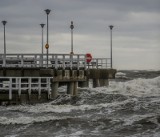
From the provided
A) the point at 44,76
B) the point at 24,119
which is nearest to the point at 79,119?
the point at 24,119

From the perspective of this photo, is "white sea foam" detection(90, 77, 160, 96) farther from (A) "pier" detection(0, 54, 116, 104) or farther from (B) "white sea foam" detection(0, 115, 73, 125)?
(B) "white sea foam" detection(0, 115, 73, 125)

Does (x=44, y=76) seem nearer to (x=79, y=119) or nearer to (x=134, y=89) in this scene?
(x=79, y=119)

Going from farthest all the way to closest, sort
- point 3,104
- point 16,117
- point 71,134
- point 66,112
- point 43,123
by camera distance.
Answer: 1. point 3,104
2. point 66,112
3. point 16,117
4. point 43,123
5. point 71,134

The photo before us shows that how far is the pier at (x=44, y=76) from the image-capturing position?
1225 inches

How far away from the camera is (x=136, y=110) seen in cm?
2777

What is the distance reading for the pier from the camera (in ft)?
102

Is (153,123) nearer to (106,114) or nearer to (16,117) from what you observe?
(106,114)

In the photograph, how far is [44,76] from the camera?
114 feet

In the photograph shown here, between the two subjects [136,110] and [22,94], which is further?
[22,94]

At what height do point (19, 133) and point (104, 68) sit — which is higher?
point (104, 68)

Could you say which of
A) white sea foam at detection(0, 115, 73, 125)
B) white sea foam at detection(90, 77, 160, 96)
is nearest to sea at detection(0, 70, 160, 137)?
white sea foam at detection(0, 115, 73, 125)

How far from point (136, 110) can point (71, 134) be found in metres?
7.71

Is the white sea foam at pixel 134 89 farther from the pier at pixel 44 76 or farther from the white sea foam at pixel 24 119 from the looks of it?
the white sea foam at pixel 24 119

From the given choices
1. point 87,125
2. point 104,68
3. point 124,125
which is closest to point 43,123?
point 87,125
